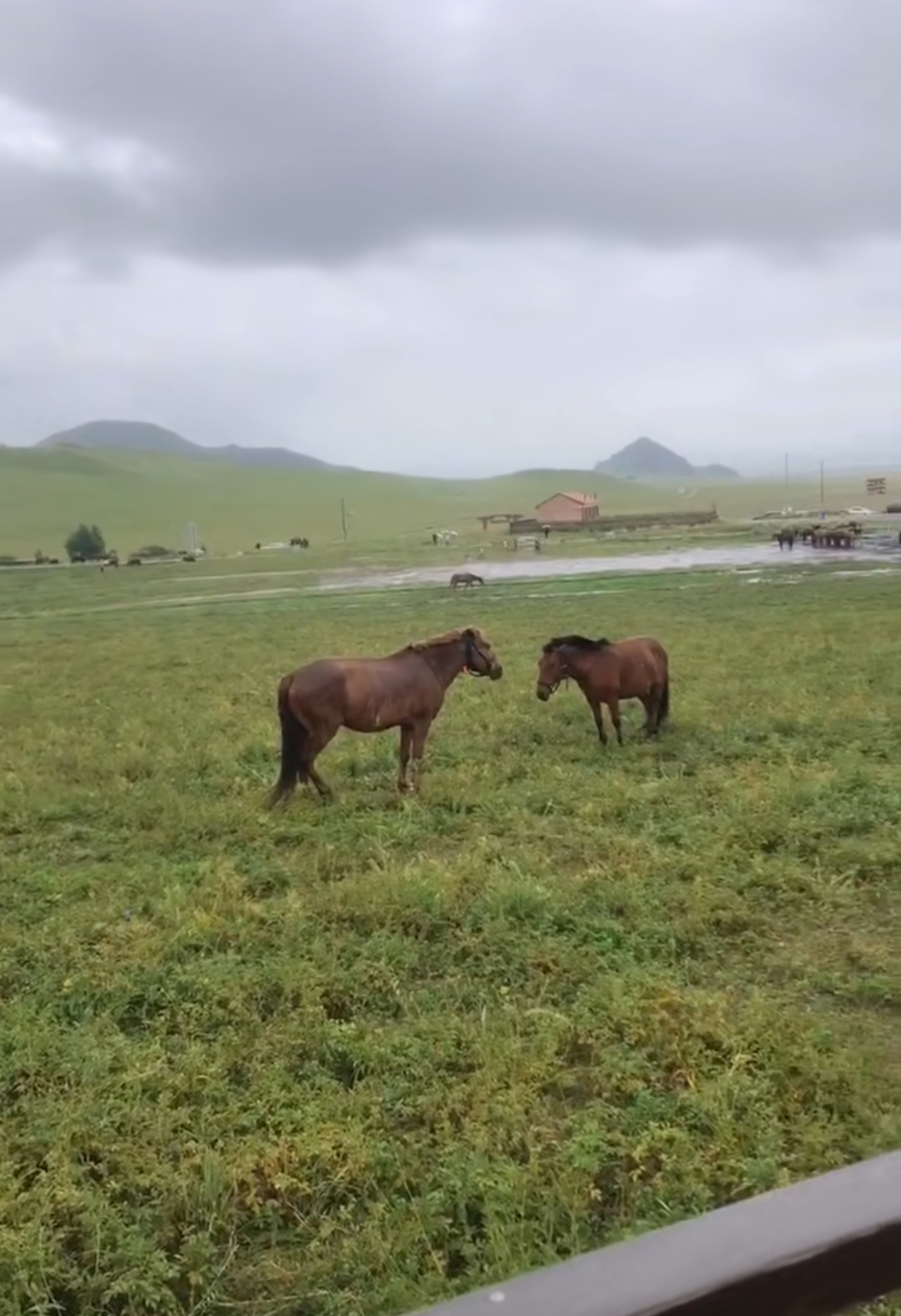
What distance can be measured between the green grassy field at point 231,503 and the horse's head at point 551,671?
67.6 m

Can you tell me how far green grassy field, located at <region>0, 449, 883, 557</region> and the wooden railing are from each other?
76477 mm

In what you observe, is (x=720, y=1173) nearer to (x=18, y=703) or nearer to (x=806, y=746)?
(x=806, y=746)

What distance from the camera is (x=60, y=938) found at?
19.4 feet

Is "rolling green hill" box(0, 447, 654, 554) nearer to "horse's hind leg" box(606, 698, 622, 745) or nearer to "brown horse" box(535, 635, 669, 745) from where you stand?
"brown horse" box(535, 635, 669, 745)

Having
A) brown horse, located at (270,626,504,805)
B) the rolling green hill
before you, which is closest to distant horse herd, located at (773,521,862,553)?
brown horse, located at (270,626,504,805)

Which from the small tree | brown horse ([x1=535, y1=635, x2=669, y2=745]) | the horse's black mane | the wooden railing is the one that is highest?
the small tree

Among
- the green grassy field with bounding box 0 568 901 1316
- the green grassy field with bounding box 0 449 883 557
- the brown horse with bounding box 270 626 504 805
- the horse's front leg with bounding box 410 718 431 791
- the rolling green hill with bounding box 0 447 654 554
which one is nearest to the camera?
the green grassy field with bounding box 0 568 901 1316

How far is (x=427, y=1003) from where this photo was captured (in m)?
4.95

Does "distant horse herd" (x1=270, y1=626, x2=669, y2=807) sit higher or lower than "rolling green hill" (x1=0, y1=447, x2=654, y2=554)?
lower

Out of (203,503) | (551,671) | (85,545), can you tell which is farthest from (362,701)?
(203,503)

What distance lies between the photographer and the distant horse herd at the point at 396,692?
8.38 metres

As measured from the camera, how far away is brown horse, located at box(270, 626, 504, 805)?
8.37 meters

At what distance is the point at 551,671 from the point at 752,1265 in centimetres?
902

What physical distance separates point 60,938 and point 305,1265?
3.18m
